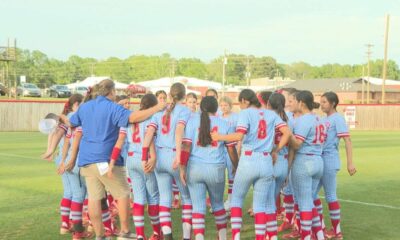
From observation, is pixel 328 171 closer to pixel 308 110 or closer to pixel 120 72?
pixel 308 110

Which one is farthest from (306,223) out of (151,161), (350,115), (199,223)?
(350,115)

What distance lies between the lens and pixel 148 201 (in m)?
7.55

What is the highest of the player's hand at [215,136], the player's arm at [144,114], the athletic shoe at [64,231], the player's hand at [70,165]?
the player's arm at [144,114]

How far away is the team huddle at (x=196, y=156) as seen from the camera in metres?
6.80

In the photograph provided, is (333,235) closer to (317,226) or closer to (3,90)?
(317,226)

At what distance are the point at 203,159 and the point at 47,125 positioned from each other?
2488 mm

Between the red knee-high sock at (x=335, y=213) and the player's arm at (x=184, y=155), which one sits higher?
the player's arm at (x=184, y=155)

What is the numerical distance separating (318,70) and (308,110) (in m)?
178

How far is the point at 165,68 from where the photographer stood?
15212cm

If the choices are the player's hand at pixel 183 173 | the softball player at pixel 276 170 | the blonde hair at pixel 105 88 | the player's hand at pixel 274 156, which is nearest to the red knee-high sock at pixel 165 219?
the player's hand at pixel 183 173

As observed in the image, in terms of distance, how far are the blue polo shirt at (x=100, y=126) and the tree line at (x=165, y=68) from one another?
396ft

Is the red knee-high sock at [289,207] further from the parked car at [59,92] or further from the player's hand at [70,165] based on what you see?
the parked car at [59,92]

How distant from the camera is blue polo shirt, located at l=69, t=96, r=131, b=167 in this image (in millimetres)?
6867

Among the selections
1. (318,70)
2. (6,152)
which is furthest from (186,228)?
(318,70)
